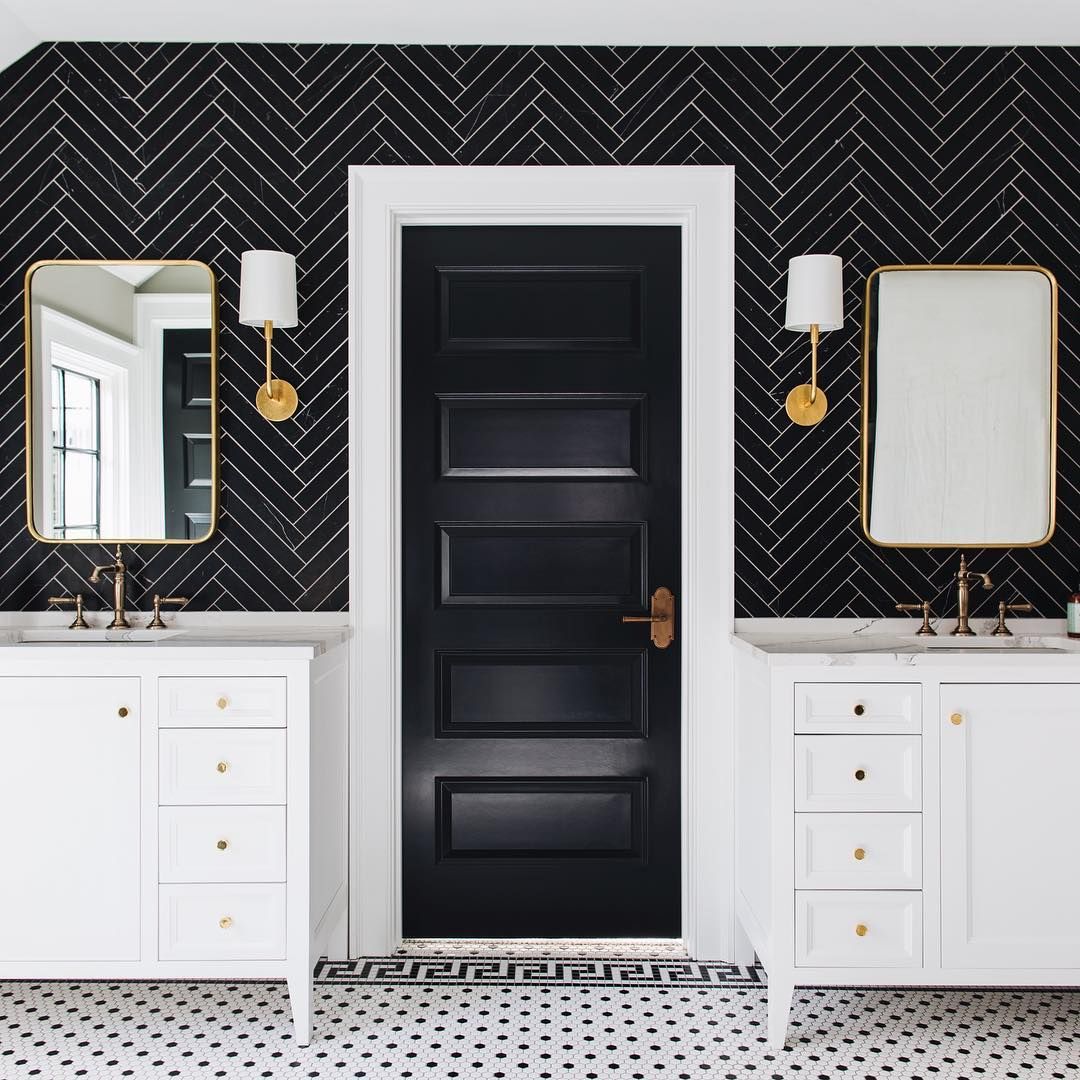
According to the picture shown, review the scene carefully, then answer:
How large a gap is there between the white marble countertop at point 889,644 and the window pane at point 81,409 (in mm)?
1831

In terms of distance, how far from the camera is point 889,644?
2506 millimetres

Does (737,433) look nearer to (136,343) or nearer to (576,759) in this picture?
(576,759)

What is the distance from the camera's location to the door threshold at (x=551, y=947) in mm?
2658

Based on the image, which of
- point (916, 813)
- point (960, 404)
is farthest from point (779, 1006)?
point (960, 404)

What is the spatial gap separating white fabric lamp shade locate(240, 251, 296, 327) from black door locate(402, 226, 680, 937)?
354mm

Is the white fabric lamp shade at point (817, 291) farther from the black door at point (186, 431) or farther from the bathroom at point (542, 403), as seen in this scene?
the black door at point (186, 431)

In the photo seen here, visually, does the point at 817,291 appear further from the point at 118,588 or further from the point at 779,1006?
the point at 118,588

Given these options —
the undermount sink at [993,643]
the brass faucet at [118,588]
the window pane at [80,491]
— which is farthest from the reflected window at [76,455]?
the undermount sink at [993,643]

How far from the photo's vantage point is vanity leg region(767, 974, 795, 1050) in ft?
7.23

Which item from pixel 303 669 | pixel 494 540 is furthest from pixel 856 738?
pixel 303 669

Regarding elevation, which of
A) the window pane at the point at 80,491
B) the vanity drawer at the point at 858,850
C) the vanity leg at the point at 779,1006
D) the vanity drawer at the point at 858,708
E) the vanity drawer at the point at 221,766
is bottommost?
the vanity leg at the point at 779,1006

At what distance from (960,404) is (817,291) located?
524mm

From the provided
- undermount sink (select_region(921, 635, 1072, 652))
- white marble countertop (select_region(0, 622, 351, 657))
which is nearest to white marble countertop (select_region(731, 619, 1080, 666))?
undermount sink (select_region(921, 635, 1072, 652))

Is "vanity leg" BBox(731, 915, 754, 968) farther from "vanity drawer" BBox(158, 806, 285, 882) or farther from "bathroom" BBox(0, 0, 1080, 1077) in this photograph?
"vanity drawer" BBox(158, 806, 285, 882)
